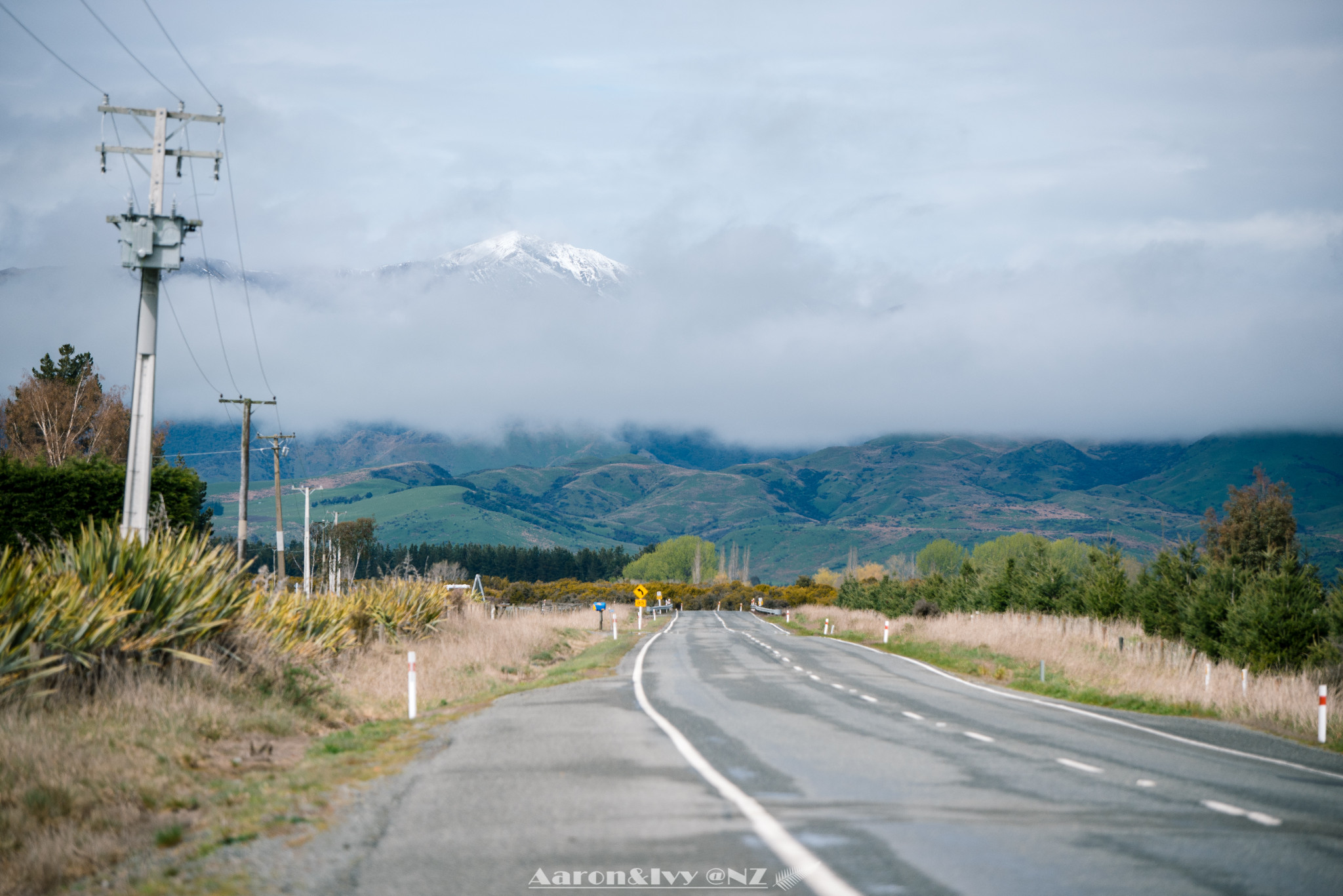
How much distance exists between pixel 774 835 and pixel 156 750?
6.91 meters

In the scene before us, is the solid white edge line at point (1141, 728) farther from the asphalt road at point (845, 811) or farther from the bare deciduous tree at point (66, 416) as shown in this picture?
the bare deciduous tree at point (66, 416)

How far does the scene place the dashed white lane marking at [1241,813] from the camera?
7.79 meters

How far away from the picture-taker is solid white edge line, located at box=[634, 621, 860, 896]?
18.9ft

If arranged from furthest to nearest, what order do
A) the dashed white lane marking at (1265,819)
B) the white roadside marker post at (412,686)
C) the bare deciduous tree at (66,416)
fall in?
the bare deciduous tree at (66,416), the white roadside marker post at (412,686), the dashed white lane marking at (1265,819)

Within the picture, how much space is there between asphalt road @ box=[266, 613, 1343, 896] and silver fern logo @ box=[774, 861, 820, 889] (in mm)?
18

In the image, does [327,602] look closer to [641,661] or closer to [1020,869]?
[641,661]

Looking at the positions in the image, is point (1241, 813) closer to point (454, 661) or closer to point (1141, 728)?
point (1141, 728)

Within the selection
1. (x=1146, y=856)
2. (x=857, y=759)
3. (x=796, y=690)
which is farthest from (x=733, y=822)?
(x=796, y=690)

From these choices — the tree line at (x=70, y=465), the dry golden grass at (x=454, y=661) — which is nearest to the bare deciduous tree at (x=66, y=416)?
the tree line at (x=70, y=465)

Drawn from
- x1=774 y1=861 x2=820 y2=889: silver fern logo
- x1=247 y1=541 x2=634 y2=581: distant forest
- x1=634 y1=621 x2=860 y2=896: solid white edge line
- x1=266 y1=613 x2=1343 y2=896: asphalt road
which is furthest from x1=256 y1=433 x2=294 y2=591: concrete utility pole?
x1=247 y1=541 x2=634 y2=581: distant forest

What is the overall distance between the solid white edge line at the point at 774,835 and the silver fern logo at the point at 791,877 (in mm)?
12

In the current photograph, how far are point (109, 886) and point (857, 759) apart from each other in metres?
6.97

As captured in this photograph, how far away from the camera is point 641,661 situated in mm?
28734

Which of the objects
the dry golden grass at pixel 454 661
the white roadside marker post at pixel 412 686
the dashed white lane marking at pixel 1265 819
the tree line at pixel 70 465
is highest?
the tree line at pixel 70 465
